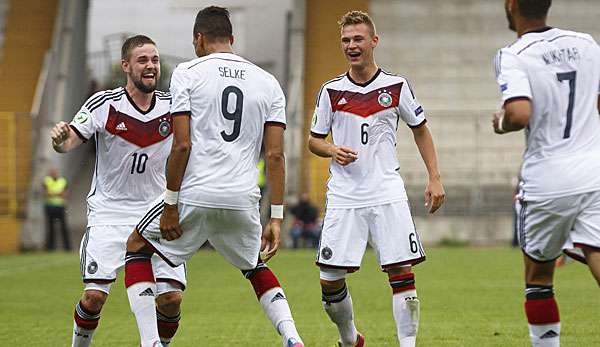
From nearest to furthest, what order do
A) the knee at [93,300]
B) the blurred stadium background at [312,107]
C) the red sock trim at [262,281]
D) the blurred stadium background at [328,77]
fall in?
the red sock trim at [262,281] < the knee at [93,300] < the blurred stadium background at [312,107] < the blurred stadium background at [328,77]

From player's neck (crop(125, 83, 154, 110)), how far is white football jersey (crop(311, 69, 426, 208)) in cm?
133

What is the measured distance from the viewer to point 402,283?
8.13m

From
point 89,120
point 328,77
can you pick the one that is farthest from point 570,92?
point 328,77

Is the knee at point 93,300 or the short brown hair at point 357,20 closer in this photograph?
the knee at point 93,300

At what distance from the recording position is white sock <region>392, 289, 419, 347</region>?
802cm

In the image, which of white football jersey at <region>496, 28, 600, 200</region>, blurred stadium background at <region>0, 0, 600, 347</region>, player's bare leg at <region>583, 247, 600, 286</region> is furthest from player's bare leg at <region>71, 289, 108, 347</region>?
blurred stadium background at <region>0, 0, 600, 347</region>

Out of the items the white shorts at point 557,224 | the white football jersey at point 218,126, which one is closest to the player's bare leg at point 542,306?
the white shorts at point 557,224

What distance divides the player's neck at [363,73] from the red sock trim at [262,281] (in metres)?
1.75

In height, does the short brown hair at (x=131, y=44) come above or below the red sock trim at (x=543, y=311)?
above

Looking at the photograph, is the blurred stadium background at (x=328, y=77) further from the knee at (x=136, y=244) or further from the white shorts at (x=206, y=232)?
the white shorts at (x=206, y=232)

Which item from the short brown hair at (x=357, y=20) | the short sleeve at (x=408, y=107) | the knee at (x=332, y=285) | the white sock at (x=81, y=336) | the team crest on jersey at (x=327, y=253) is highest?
the short brown hair at (x=357, y=20)

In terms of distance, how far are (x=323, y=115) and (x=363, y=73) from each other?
0.43 meters

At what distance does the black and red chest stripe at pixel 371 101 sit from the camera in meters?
8.38

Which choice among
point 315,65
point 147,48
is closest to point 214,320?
point 147,48
